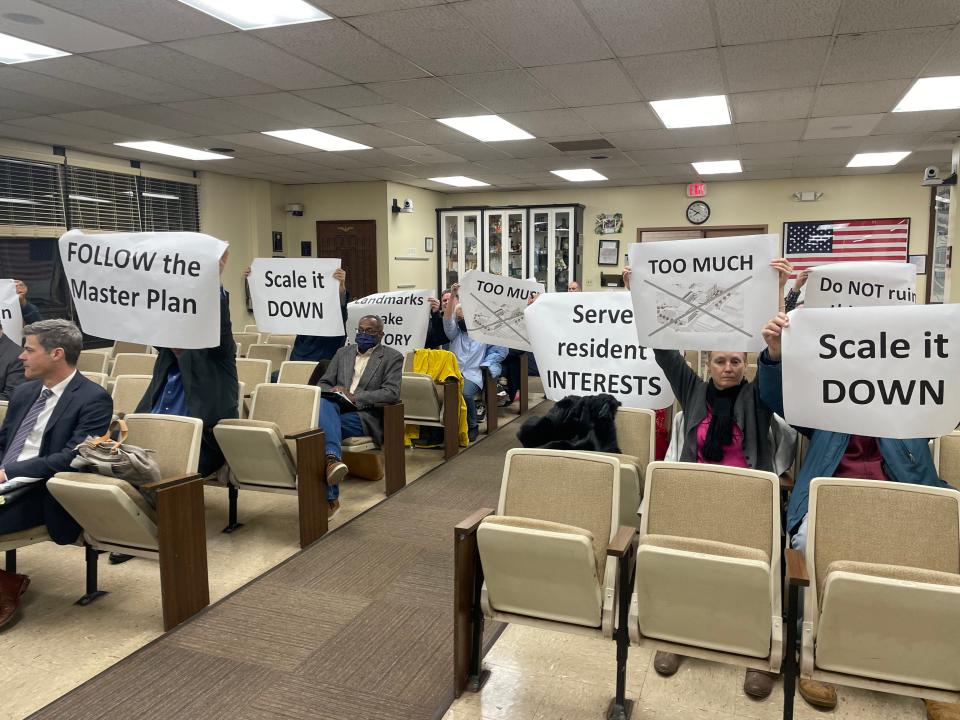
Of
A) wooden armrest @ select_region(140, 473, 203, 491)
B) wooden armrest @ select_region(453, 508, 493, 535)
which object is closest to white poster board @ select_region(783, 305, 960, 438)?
wooden armrest @ select_region(453, 508, 493, 535)

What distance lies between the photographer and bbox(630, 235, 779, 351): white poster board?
258 cm

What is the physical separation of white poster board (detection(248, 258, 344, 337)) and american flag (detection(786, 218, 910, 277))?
7751 millimetres

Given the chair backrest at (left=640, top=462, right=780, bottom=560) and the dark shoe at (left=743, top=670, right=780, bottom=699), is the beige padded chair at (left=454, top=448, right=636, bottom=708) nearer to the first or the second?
the chair backrest at (left=640, top=462, right=780, bottom=560)

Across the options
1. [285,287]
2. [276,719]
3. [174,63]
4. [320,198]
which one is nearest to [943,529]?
[276,719]

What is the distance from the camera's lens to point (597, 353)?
11.0 ft

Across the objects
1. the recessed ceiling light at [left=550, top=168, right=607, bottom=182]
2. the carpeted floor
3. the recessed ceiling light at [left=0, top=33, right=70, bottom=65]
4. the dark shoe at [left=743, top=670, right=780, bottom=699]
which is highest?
the recessed ceiling light at [left=550, top=168, right=607, bottom=182]

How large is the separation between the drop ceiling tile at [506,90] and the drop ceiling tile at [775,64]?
1353 millimetres

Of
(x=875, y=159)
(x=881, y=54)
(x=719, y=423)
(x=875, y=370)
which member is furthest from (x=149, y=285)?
(x=875, y=159)

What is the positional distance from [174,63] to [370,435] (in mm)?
2754

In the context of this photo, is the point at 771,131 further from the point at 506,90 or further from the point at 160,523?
the point at 160,523

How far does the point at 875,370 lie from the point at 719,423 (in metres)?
0.77

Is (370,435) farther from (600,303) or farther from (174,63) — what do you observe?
(174,63)

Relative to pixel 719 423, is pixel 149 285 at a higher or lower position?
higher

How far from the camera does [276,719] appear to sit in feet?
7.43
